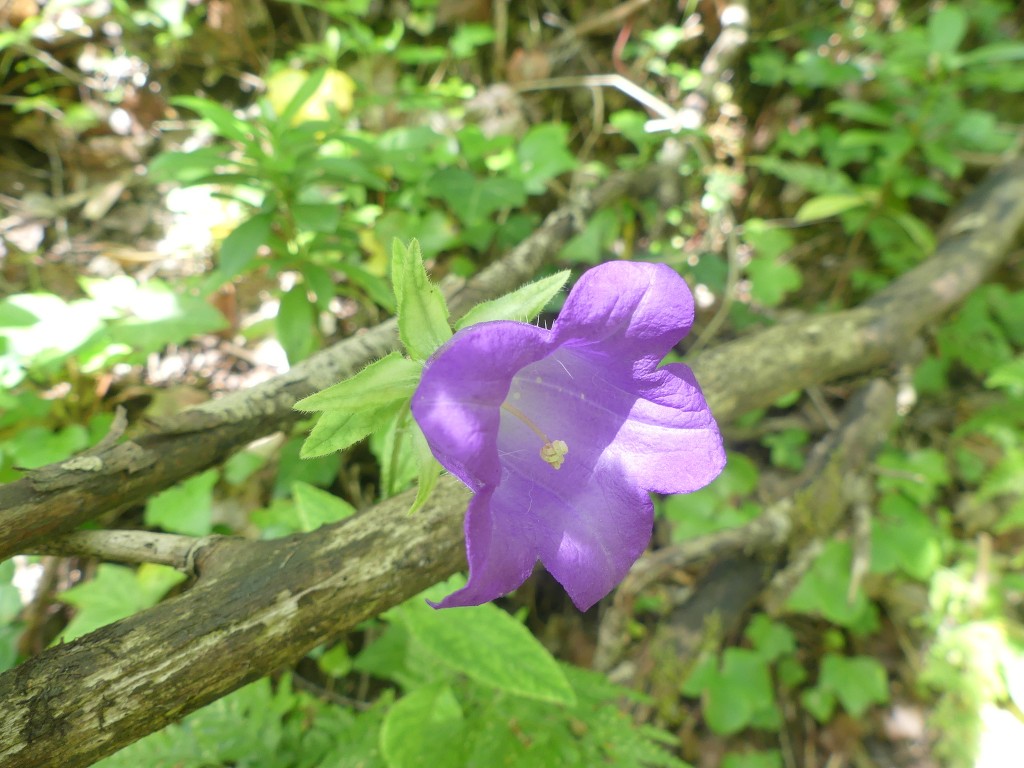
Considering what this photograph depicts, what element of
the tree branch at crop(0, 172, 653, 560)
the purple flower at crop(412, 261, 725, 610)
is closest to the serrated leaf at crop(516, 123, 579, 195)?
the tree branch at crop(0, 172, 653, 560)

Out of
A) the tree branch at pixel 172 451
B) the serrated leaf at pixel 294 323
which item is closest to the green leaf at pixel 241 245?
the serrated leaf at pixel 294 323

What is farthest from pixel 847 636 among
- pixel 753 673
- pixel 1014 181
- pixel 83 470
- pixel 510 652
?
pixel 83 470

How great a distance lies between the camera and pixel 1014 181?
370 cm

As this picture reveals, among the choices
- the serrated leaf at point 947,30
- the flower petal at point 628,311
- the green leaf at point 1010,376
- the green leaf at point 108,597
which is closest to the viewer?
the flower petal at point 628,311

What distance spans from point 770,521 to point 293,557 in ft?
6.73

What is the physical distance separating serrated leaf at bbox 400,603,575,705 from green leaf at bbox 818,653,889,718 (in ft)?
7.23

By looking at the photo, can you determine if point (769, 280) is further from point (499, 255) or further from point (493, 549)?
point (493, 549)

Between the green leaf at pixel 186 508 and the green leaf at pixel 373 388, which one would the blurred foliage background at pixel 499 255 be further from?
the green leaf at pixel 373 388

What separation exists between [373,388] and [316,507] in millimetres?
735

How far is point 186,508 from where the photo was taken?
237 centimetres

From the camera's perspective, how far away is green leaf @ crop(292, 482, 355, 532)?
187 cm

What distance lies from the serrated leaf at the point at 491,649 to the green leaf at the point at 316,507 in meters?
0.37

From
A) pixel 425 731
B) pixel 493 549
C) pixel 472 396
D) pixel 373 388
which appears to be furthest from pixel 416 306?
pixel 425 731

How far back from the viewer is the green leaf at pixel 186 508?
2.31m
